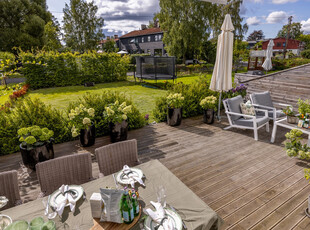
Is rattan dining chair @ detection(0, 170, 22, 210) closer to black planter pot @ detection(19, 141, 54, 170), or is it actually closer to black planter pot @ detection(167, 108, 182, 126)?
black planter pot @ detection(19, 141, 54, 170)

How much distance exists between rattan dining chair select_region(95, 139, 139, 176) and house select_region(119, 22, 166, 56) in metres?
31.7

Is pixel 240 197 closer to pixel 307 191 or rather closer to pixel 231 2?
pixel 307 191

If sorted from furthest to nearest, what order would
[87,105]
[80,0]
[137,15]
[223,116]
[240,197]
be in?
[137,15], [80,0], [223,116], [87,105], [240,197]

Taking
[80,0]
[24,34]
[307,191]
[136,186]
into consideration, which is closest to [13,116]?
[136,186]

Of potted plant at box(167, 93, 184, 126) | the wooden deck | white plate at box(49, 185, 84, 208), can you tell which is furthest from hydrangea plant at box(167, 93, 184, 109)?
white plate at box(49, 185, 84, 208)

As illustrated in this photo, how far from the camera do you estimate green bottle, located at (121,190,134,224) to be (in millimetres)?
1526

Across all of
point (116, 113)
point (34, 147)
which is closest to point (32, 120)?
point (34, 147)

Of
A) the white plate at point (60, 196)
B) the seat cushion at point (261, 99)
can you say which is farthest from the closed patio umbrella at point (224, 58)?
the white plate at point (60, 196)

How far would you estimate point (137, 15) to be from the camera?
121ft

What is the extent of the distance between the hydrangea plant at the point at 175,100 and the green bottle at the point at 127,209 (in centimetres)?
432

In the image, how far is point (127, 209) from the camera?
153 centimetres

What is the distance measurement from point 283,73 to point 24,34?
2255cm

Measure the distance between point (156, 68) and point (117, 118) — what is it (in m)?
8.66

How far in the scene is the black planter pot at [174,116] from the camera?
→ 19.0 ft
